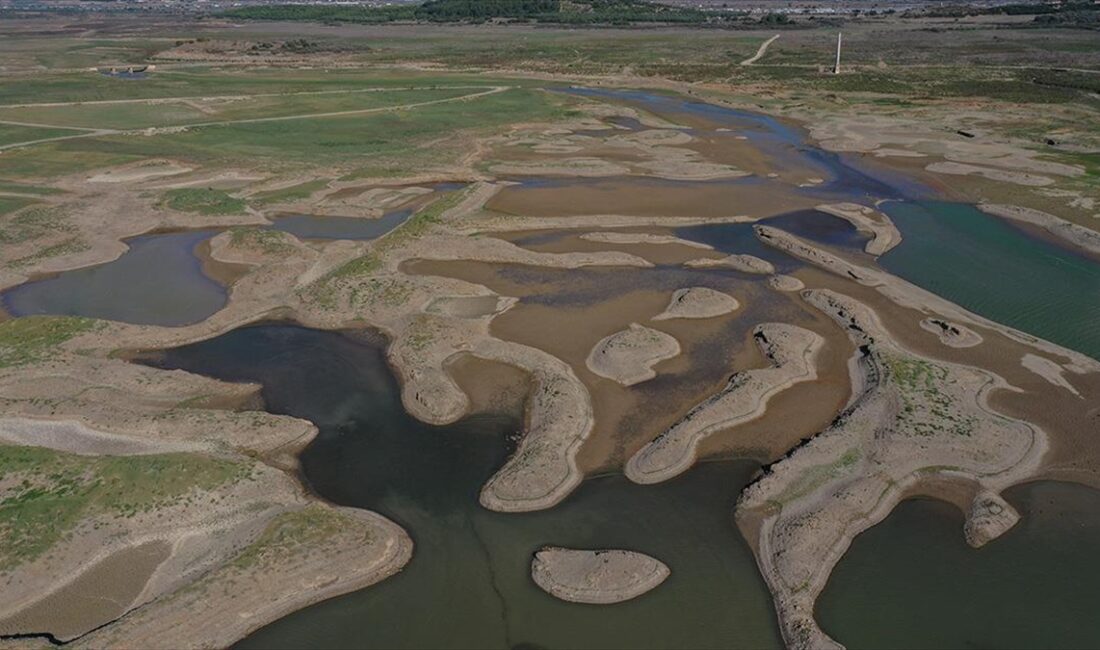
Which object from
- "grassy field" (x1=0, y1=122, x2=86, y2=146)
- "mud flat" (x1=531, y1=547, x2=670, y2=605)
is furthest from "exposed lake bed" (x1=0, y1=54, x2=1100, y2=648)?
"grassy field" (x1=0, y1=122, x2=86, y2=146)

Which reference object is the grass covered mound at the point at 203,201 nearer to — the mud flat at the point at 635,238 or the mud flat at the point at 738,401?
the mud flat at the point at 635,238

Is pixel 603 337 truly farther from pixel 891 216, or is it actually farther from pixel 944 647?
pixel 891 216

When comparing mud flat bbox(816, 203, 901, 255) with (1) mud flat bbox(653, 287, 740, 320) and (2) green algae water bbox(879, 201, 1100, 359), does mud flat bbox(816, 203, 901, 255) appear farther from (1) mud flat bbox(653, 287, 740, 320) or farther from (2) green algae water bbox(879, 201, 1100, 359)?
(1) mud flat bbox(653, 287, 740, 320)

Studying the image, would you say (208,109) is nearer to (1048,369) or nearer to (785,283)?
(785,283)

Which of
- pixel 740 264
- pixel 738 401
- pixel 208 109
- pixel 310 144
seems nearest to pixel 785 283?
pixel 740 264

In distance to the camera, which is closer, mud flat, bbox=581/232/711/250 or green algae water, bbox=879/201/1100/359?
green algae water, bbox=879/201/1100/359

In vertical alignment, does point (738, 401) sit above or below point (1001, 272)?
below

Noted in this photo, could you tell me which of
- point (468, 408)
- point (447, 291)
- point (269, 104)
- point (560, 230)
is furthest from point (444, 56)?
point (468, 408)
